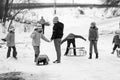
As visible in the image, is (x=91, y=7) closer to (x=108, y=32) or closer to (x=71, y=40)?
(x=108, y=32)

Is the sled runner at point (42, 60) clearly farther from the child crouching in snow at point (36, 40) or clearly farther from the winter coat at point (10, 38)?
the winter coat at point (10, 38)

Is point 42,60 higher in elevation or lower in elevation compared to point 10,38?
lower

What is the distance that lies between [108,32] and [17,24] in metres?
10.0

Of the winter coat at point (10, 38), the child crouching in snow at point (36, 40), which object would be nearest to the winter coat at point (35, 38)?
the child crouching in snow at point (36, 40)

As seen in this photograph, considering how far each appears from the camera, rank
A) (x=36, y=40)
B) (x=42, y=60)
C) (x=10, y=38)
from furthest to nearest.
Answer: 1. (x=10, y=38)
2. (x=36, y=40)
3. (x=42, y=60)

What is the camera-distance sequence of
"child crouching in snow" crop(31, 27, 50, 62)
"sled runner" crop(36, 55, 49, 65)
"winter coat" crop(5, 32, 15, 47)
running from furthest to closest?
"winter coat" crop(5, 32, 15, 47) < "child crouching in snow" crop(31, 27, 50, 62) < "sled runner" crop(36, 55, 49, 65)

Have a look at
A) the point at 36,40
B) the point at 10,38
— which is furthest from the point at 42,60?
the point at 10,38

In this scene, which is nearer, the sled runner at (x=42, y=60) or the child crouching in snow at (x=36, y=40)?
the sled runner at (x=42, y=60)

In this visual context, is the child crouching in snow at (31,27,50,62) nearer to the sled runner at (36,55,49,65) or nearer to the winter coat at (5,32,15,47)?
the sled runner at (36,55,49,65)

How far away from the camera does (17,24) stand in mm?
36844

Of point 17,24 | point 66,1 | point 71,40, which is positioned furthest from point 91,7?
point 71,40

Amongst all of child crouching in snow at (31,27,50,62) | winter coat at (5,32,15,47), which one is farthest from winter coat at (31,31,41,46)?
winter coat at (5,32,15,47)

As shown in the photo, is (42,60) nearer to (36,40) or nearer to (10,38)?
(36,40)

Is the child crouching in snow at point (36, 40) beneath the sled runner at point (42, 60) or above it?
above
